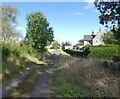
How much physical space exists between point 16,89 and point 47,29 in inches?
1159

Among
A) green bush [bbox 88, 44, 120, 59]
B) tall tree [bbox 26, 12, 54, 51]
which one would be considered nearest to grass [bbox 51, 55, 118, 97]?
green bush [bbox 88, 44, 120, 59]

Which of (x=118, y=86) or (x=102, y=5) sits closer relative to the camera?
(x=118, y=86)

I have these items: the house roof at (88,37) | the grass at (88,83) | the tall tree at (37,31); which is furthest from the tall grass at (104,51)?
the house roof at (88,37)

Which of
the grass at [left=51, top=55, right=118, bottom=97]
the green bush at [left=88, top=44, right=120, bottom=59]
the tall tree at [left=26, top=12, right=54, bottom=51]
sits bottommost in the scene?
A: the grass at [left=51, top=55, right=118, bottom=97]

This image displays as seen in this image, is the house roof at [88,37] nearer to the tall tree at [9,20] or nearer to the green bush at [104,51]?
the tall tree at [9,20]

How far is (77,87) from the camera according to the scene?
1167cm

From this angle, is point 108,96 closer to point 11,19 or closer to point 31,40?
point 31,40

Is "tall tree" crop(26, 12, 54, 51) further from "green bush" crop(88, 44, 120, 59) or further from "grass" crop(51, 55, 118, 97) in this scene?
"grass" crop(51, 55, 118, 97)

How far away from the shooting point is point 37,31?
124ft

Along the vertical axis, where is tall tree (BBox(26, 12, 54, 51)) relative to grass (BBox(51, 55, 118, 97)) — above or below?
above

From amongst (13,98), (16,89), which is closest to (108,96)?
(13,98)

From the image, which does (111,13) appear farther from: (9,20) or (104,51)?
(9,20)

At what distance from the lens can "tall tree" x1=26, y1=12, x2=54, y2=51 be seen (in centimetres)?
3762

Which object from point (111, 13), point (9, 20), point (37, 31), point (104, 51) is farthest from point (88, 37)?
point (111, 13)
